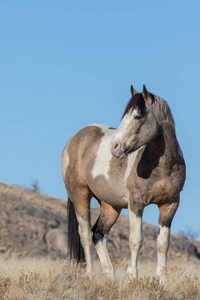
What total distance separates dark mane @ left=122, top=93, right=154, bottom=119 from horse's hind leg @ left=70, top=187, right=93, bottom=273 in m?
2.54

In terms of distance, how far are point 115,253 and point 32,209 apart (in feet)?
26.7

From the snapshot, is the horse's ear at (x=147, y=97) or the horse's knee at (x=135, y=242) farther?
the horse's knee at (x=135, y=242)

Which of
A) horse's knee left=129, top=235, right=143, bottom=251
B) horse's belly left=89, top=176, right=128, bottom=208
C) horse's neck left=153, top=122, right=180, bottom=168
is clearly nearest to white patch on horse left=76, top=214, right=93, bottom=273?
horse's belly left=89, top=176, right=128, bottom=208

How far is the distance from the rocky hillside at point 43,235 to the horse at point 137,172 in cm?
1636

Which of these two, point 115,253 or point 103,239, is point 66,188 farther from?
point 115,253

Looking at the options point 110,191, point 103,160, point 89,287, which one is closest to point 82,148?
point 103,160

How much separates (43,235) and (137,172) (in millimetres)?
24793

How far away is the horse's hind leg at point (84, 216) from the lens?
347 inches

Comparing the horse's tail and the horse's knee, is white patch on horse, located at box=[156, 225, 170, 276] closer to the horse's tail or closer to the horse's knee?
the horse's knee

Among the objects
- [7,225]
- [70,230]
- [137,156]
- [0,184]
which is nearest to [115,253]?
[7,225]

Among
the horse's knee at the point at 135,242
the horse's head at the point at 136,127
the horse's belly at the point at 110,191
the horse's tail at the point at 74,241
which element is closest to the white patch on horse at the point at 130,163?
the horse's belly at the point at 110,191

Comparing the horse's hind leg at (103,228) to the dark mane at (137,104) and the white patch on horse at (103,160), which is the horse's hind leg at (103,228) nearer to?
the white patch on horse at (103,160)

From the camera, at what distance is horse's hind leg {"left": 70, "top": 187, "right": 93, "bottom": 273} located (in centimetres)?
880

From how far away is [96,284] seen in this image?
6.70 metres
